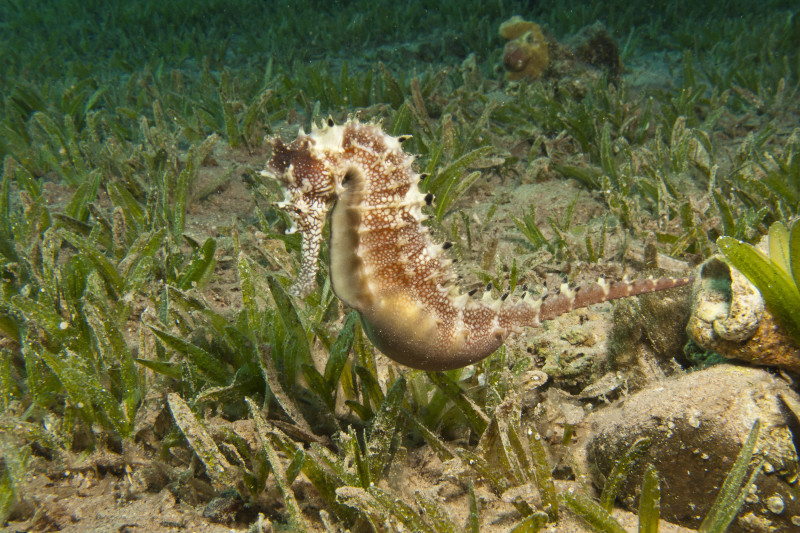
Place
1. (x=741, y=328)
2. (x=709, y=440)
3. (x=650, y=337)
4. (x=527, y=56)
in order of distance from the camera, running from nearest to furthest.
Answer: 1. (x=709, y=440)
2. (x=741, y=328)
3. (x=650, y=337)
4. (x=527, y=56)

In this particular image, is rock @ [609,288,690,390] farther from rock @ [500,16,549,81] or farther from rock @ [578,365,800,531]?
rock @ [500,16,549,81]

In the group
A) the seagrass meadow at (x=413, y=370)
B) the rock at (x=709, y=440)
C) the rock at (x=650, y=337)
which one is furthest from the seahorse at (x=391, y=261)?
the rock at (x=650, y=337)

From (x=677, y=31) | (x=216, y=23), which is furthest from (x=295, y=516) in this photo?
(x=216, y=23)

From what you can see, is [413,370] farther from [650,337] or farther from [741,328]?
[741,328]

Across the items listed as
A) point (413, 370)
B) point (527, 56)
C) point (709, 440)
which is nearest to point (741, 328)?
point (709, 440)

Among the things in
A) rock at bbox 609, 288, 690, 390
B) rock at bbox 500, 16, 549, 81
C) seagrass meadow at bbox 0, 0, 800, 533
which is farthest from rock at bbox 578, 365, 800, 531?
rock at bbox 500, 16, 549, 81

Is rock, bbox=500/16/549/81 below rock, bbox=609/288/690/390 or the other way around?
the other way around
